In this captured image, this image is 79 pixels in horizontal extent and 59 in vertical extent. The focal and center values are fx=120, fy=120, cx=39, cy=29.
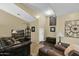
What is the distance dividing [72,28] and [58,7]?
0.54 m

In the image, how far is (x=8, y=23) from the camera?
8.15 ft

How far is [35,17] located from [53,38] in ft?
1.95

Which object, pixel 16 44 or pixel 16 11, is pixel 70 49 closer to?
pixel 16 44

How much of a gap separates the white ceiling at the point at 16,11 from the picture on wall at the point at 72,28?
2.54 feet

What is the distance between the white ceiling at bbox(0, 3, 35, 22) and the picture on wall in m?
0.78

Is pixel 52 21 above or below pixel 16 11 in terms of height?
below

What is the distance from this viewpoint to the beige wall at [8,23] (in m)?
2.42

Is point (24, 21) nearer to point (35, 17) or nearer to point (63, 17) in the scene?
point (35, 17)

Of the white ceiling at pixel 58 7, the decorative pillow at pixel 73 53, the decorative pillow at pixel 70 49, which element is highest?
the white ceiling at pixel 58 7

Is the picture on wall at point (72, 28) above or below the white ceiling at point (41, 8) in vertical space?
below

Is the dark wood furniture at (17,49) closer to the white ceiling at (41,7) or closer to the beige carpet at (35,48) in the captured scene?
the beige carpet at (35,48)

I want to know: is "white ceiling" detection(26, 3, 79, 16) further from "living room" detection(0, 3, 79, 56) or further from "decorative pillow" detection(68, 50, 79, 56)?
"decorative pillow" detection(68, 50, 79, 56)

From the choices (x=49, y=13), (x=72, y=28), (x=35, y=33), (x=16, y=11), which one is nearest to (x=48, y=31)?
(x=35, y=33)

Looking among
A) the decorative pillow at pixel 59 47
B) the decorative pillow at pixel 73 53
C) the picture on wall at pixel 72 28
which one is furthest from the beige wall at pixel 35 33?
the decorative pillow at pixel 73 53
